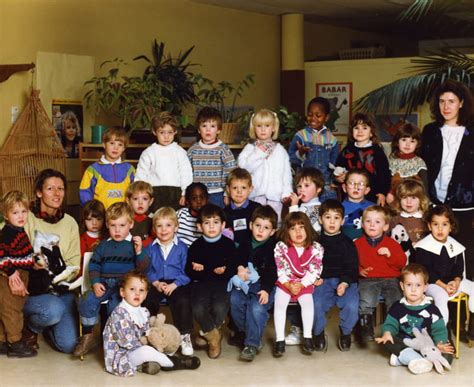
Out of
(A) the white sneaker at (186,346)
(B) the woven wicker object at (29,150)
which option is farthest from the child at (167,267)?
(B) the woven wicker object at (29,150)

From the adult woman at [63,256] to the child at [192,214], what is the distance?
65 cm

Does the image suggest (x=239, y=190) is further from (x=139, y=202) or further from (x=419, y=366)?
(x=419, y=366)

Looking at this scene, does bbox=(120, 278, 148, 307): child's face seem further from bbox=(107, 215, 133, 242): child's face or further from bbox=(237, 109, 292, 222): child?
bbox=(237, 109, 292, 222): child

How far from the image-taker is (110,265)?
5031 millimetres

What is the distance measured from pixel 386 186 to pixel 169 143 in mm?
1449

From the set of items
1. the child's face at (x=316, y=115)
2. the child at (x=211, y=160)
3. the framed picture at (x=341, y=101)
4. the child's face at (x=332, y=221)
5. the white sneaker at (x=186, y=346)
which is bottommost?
the white sneaker at (x=186, y=346)

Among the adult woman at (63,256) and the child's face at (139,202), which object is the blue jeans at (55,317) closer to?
the adult woman at (63,256)

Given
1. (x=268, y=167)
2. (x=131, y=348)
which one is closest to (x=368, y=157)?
(x=268, y=167)

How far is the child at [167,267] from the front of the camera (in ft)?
16.4

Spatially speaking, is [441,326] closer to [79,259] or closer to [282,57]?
[79,259]

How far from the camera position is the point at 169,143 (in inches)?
231

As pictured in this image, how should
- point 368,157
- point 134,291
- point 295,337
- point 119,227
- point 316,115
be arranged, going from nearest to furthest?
point 134,291 → point 119,227 → point 295,337 → point 368,157 → point 316,115

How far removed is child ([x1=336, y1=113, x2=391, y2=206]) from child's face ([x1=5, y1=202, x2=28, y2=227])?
203 centimetres

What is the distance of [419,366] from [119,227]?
71.8 inches
